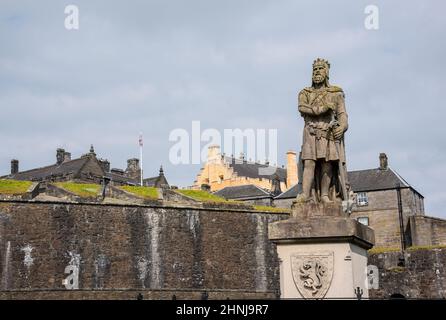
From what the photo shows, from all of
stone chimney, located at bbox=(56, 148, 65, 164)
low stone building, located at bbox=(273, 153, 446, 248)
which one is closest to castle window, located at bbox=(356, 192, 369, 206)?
low stone building, located at bbox=(273, 153, 446, 248)

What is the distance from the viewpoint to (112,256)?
29500mm

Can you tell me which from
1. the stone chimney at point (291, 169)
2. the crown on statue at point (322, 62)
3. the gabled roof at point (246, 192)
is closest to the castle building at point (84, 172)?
the gabled roof at point (246, 192)

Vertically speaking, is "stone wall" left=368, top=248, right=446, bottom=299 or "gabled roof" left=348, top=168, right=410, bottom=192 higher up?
"gabled roof" left=348, top=168, right=410, bottom=192

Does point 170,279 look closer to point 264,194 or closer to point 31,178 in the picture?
point 264,194

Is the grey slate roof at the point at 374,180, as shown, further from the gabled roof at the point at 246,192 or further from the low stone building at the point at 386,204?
the gabled roof at the point at 246,192

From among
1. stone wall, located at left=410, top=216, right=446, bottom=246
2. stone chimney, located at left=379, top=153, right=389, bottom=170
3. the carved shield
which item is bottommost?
the carved shield

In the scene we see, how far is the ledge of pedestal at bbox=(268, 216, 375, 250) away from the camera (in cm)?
693

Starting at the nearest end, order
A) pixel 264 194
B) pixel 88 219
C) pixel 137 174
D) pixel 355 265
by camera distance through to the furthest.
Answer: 1. pixel 355 265
2. pixel 88 219
3. pixel 264 194
4. pixel 137 174

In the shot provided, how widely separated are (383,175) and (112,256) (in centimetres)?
2233

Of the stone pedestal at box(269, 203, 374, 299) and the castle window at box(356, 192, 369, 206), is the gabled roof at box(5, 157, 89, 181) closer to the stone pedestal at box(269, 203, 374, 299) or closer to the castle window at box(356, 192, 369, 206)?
the castle window at box(356, 192, 369, 206)

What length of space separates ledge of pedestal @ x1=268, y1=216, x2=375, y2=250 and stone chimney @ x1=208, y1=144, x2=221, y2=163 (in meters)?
56.8

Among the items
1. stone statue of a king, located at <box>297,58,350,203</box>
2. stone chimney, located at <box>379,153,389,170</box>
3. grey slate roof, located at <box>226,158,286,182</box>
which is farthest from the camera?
grey slate roof, located at <box>226,158,286,182</box>

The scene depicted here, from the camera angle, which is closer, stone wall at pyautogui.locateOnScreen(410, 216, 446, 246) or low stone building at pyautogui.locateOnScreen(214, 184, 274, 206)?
stone wall at pyautogui.locateOnScreen(410, 216, 446, 246)
